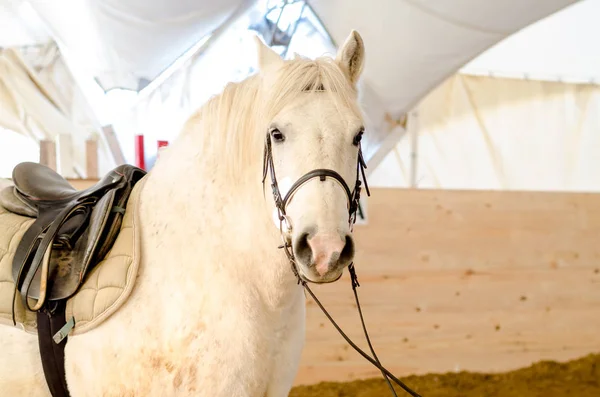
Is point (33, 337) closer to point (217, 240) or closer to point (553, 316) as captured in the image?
point (217, 240)

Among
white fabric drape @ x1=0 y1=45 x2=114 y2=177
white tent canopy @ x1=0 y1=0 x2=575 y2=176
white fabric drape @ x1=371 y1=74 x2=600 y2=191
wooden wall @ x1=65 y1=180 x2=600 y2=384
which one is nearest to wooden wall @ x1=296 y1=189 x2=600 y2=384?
wooden wall @ x1=65 y1=180 x2=600 y2=384

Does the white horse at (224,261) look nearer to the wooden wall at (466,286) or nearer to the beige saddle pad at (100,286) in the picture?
the beige saddle pad at (100,286)

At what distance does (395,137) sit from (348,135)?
222 centimetres

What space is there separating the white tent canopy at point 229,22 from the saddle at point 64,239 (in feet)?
5.49

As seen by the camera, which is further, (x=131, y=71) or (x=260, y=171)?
(x=131, y=71)

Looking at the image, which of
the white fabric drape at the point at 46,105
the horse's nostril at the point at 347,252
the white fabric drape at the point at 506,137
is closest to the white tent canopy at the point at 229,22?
the white fabric drape at the point at 46,105

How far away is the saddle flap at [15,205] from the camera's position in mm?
1356

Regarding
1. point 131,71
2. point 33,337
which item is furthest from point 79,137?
point 33,337

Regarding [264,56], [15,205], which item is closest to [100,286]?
[15,205]

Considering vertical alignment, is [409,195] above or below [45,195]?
below

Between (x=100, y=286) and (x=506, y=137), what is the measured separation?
12.4ft

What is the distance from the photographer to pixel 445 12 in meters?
2.79

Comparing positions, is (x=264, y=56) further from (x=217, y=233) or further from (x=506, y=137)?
(x=506, y=137)

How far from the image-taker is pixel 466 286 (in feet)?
10.5
